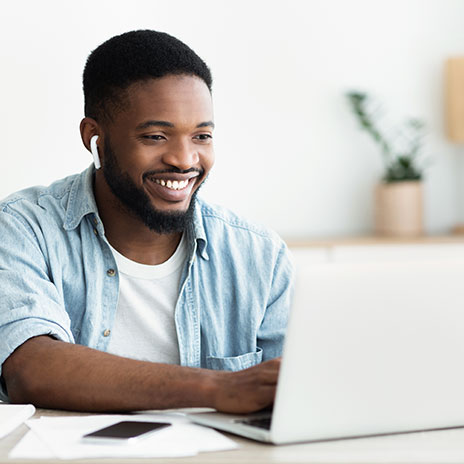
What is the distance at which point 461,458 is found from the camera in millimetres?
941

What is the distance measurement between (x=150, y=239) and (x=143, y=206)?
0.07m

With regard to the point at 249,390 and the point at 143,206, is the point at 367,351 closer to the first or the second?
the point at 249,390

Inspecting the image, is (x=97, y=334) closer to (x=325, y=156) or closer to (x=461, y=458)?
(x=461, y=458)

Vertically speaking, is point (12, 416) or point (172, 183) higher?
point (172, 183)

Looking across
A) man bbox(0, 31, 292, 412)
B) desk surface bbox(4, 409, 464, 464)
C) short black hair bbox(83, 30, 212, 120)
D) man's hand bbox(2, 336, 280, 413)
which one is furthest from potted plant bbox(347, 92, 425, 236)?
desk surface bbox(4, 409, 464, 464)

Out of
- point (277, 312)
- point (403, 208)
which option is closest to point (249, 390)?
point (277, 312)

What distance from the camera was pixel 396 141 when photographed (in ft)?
12.6

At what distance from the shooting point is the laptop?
95 cm

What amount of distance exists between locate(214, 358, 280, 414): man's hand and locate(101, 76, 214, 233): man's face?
0.59 meters

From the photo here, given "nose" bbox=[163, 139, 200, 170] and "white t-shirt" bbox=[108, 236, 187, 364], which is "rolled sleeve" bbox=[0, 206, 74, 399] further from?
"nose" bbox=[163, 139, 200, 170]

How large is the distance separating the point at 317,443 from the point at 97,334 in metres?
0.70

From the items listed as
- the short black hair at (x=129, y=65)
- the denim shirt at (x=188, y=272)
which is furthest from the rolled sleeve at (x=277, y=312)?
the short black hair at (x=129, y=65)

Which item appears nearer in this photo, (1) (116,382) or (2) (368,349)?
(2) (368,349)

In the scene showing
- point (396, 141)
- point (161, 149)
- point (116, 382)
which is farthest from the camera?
point (396, 141)
